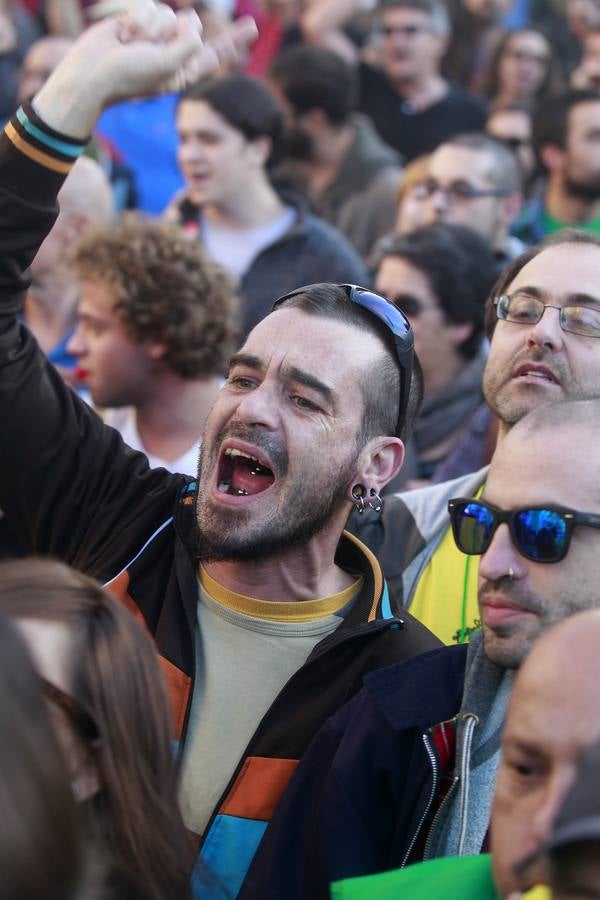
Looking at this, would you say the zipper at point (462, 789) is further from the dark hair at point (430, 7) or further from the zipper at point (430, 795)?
the dark hair at point (430, 7)

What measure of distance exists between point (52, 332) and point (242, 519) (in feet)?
9.19

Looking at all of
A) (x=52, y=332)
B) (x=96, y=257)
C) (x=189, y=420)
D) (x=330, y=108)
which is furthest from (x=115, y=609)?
(x=330, y=108)

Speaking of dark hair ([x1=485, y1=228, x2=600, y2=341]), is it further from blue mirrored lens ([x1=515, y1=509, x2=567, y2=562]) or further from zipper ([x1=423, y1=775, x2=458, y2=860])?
zipper ([x1=423, y1=775, x2=458, y2=860])

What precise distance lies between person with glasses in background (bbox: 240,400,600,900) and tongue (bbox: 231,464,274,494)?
0.58 meters

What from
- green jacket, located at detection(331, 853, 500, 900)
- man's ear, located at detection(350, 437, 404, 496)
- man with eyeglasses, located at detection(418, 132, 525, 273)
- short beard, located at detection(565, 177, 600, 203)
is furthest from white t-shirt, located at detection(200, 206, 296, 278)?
green jacket, located at detection(331, 853, 500, 900)

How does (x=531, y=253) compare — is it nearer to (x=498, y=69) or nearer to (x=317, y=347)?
(x=317, y=347)

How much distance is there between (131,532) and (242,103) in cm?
420

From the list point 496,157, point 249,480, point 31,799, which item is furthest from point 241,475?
point 496,157

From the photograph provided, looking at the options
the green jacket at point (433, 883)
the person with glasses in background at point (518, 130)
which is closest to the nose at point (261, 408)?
the green jacket at point (433, 883)

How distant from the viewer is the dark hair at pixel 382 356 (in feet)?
9.12

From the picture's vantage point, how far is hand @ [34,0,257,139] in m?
2.61

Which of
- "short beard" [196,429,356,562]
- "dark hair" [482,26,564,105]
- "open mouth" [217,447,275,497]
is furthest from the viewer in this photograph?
"dark hair" [482,26,564,105]

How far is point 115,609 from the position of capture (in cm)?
186

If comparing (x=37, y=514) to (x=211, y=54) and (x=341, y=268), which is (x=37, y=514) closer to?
(x=211, y=54)
